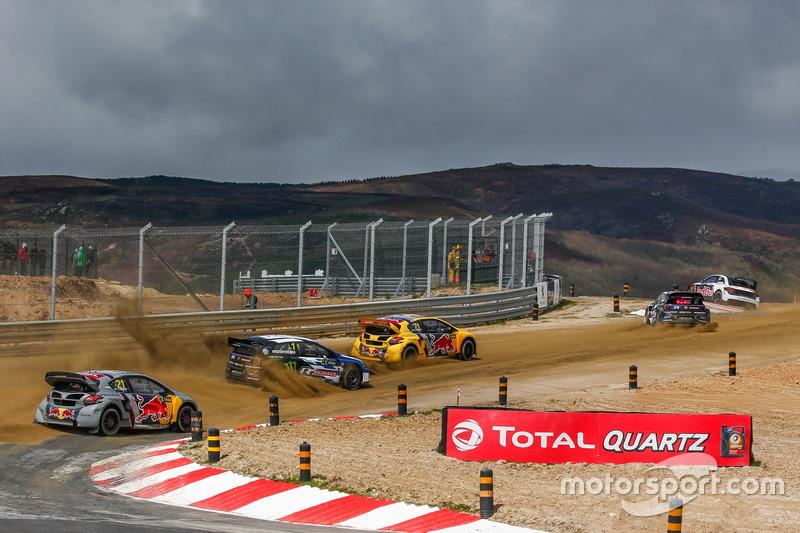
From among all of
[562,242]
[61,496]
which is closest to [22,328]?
[61,496]

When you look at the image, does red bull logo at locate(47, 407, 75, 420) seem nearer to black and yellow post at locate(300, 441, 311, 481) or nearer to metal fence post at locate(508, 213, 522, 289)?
black and yellow post at locate(300, 441, 311, 481)

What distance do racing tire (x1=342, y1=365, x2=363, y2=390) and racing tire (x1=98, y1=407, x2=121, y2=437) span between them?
5.77 meters

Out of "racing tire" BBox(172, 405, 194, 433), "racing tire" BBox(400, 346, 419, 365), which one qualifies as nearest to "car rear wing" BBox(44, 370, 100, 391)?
"racing tire" BBox(172, 405, 194, 433)

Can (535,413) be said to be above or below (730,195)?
below

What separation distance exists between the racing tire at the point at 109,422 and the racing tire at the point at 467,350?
35.0 feet

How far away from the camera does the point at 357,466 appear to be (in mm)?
12055

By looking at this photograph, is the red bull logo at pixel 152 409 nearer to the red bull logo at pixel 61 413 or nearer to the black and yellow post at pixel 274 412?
the red bull logo at pixel 61 413

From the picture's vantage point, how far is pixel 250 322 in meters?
24.3

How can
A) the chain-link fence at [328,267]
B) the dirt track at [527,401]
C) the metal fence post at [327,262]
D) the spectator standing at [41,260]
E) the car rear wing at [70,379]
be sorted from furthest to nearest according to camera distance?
the metal fence post at [327,262], the chain-link fence at [328,267], the spectator standing at [41,260], the car rear wing at [70,379], the dirt track at [527,401]

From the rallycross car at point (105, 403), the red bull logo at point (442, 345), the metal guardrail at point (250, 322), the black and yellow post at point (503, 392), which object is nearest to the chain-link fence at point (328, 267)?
the metal guardrail at point (250, 322)

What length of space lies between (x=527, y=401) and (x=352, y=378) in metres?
4.20

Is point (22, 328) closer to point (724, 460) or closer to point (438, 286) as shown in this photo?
point (724, 460)

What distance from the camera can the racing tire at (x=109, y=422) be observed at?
1488 centimetres

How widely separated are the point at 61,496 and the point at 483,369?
12729mm
